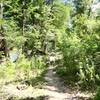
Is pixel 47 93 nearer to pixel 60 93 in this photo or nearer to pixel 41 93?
pixel 41 93

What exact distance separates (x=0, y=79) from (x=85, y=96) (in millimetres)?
3948

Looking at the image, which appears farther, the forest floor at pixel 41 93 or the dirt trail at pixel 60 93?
the dirt trail at pixel 60 93

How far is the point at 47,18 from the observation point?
2678 cm

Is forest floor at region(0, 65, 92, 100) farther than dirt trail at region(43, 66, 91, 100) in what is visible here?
No

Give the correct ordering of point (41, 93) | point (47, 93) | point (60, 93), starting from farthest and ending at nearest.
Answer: point (60, 93) < point (47, 93) < point (41, 93)

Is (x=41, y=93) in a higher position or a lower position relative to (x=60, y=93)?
higher

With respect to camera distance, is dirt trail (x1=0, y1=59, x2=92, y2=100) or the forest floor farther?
dirt trail (x1=0, y1=59, x2=92, y2=100)

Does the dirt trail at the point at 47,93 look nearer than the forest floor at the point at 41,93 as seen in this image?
No

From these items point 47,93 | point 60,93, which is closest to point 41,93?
point 47,93

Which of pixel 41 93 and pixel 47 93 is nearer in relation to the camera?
pixel 41 93

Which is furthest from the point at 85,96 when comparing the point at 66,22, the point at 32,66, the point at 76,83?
the point at 66,22

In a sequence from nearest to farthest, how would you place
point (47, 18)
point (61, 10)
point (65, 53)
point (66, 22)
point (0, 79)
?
point (0, 79)
point (65, 53)
point (47, 18)
point (61, 10)
point (66, 22)

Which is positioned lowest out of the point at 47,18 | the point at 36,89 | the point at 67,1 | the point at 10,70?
the point at 36,89

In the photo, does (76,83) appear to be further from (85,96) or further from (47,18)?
(47,18)
